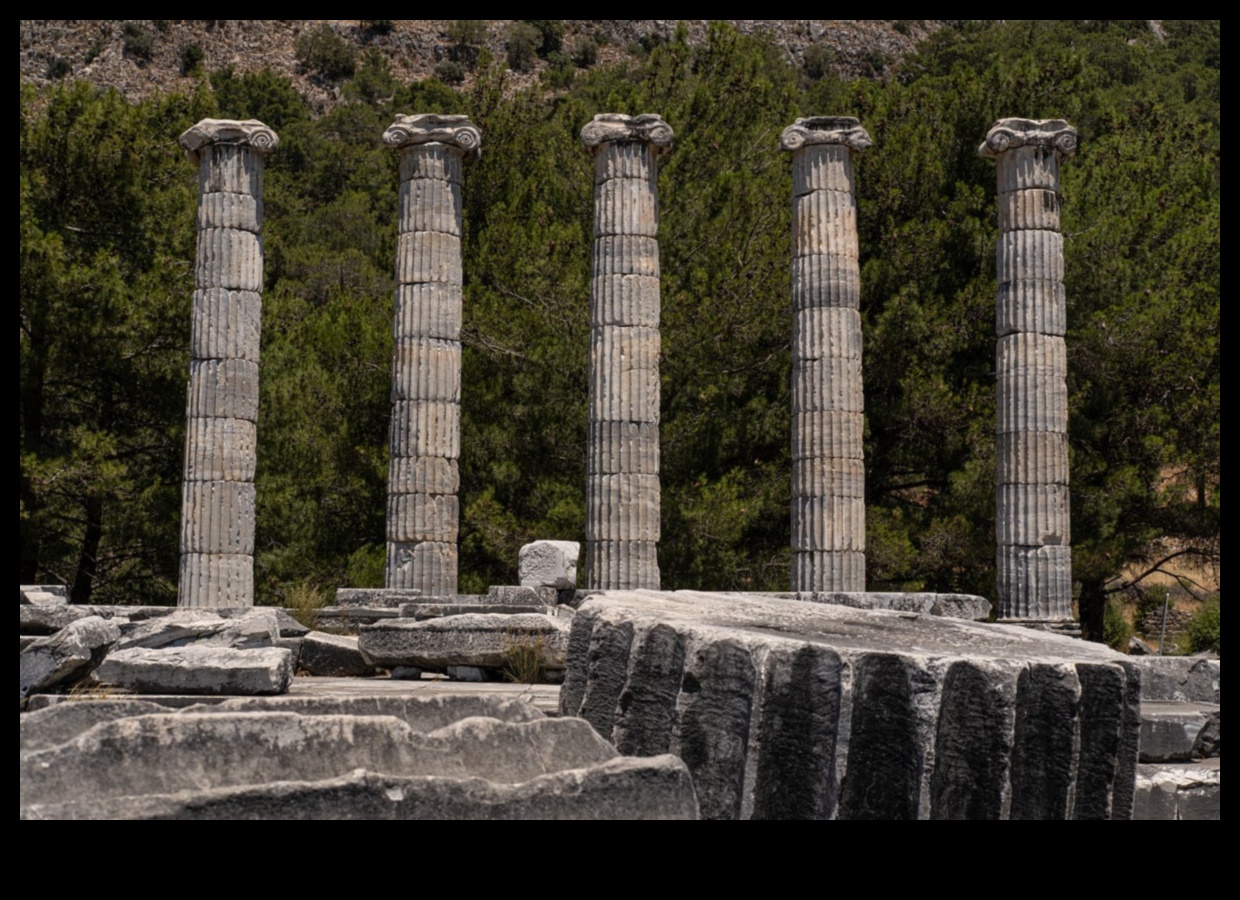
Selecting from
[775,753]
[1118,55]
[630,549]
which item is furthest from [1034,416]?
[1118,55]

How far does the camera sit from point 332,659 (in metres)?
12.1

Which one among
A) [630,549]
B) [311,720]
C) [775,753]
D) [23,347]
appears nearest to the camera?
[311,720]

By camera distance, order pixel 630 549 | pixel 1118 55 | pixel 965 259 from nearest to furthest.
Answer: pixel 630 549 < pixel 965 259 < pixel 1118 55

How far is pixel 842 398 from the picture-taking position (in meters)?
19.0

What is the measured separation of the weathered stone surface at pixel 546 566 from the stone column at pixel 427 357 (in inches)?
106

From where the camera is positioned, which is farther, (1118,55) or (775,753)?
(1118,55)

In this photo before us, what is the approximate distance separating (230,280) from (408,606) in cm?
621

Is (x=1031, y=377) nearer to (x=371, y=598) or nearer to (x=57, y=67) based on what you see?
(x=371, y=598)

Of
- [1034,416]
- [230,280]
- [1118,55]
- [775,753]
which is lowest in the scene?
[775,753]

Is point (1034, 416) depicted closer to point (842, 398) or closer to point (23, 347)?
point (842, 398)

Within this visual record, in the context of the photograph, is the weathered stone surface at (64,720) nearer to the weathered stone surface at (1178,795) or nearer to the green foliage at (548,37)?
the weathered stone surface at (1178,795)

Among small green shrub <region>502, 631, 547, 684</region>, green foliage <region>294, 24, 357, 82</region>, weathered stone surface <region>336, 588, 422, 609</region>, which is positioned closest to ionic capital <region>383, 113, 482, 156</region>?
weathered stone surface <region>336, 588, 422, 609</region>

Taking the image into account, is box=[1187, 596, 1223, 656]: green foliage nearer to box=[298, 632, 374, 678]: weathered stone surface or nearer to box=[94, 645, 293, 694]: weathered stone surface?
box=[298, 632, 374, 678]: weathered stone surface

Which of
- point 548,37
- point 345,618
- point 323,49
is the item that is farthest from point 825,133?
point 548,37
